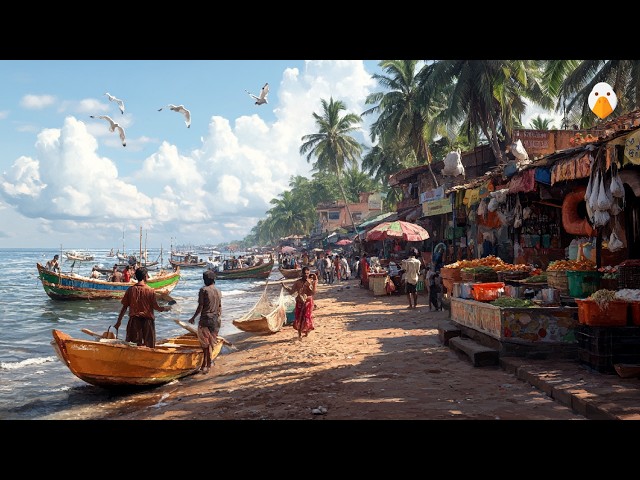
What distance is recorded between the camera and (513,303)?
282 inches

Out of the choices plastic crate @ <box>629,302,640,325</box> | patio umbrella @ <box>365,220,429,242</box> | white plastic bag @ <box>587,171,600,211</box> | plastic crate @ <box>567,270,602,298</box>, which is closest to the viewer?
plastic crate @ <box>629,302,640,325</box>

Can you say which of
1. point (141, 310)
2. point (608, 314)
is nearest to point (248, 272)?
point (141, 310)

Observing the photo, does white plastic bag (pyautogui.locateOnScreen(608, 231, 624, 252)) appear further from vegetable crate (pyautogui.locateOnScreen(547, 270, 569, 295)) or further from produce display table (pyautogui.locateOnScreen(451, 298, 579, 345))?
produce display table (pyautogui.locateOnScreen(451, 298, 579, 345))

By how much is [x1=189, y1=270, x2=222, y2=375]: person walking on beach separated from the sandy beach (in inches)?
28.6

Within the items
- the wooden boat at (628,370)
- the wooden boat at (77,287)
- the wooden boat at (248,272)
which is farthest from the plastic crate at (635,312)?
the wooden boat at (248,272)

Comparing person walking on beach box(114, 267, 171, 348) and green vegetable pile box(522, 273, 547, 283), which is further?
person walking on beach box(114, 267, 171, 348)

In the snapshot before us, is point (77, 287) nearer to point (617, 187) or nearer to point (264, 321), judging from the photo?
point (264, 321)

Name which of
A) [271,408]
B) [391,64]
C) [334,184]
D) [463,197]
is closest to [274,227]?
[334,184]

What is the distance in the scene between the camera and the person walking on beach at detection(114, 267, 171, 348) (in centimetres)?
855

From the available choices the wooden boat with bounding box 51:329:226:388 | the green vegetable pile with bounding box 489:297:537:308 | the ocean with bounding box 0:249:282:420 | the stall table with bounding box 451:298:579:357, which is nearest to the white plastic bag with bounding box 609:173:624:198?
the stall table with bounding box 451:298:579:357

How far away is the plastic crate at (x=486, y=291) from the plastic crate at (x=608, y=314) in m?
2.05

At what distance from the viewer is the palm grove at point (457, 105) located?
846 inches

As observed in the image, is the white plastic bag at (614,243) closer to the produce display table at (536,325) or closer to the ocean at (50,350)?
the produce display table at (536,325)

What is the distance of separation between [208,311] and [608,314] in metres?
6.38
